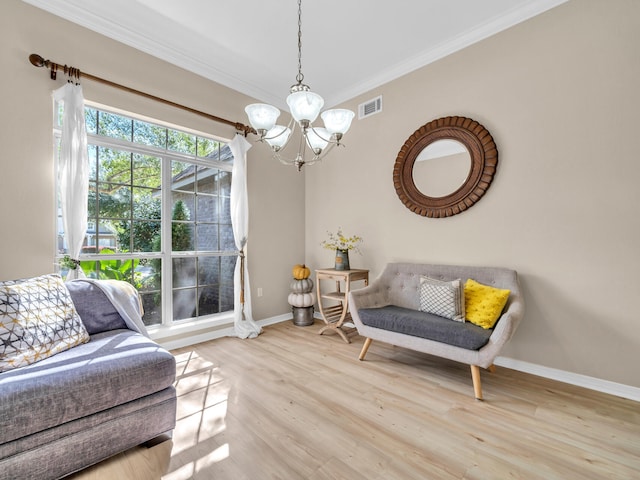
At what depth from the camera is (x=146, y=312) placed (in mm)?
2998

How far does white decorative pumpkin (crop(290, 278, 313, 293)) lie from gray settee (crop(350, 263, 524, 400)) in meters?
1.13

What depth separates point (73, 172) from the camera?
235 cm

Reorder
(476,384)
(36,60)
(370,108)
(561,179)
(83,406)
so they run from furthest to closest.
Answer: (370,108)
(561,179)
(36,60)
(476,384)
(83,406)

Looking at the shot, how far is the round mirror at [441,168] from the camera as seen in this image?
2.86 m

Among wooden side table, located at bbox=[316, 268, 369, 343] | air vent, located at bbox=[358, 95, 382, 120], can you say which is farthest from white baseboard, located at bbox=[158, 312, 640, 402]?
air vent, located at bbox=[358, 95, 382, 120]

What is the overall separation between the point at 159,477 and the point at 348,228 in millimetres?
2977

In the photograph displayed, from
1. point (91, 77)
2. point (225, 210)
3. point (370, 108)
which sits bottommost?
point (225, 210)

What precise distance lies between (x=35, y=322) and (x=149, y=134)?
2.04 m

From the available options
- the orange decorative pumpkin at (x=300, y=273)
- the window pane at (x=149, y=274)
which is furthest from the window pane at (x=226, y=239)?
the orange decorative pumpkin at (x=300, y=273)

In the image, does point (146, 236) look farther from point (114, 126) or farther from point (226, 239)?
point (114, 126)

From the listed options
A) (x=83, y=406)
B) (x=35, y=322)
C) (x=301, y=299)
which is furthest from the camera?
(x=301, y=299)

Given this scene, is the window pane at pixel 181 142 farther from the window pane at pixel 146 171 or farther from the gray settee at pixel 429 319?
the gray settee at pixel 429 319

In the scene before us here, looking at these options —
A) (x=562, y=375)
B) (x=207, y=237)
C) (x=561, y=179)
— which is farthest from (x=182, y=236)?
(x=562, y=375)

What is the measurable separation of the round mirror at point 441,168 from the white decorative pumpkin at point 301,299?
1.93 meters
